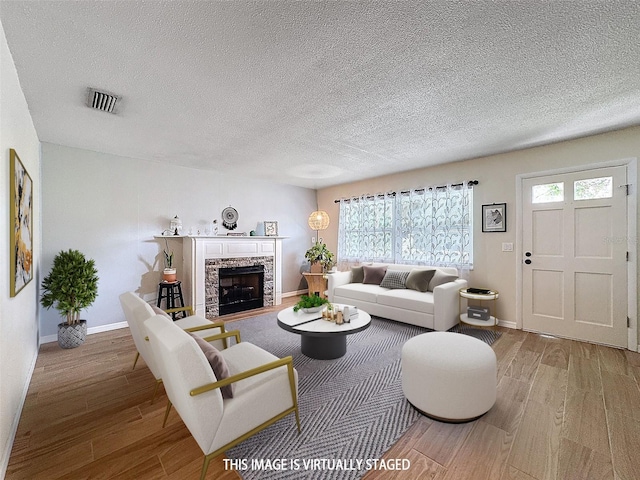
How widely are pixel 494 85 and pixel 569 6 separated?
756mm

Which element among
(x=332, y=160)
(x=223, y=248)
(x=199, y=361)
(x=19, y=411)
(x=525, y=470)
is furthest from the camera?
(x=223, y=248)

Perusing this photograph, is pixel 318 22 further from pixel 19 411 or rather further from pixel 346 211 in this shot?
pixel 346 211

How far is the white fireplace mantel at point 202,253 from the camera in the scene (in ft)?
14.7

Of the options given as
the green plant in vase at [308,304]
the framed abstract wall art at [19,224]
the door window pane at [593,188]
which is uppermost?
the door window pane at [593,188]

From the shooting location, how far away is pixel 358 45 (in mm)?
1751

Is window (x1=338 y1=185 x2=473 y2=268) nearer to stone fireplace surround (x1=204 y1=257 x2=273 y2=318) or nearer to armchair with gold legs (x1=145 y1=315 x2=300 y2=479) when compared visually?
stone fireplace surround (x1=204 y1=257 x2=273 y2=318)

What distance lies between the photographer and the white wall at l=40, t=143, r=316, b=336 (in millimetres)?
3656

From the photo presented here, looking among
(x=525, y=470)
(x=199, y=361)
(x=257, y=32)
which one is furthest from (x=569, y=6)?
(x=199, y=361)

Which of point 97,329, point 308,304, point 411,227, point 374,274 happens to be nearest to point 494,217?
point 411,227

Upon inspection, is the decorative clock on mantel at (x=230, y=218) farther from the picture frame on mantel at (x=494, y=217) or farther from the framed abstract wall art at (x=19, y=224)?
the picture frame on mantel at (x=494, y=217)

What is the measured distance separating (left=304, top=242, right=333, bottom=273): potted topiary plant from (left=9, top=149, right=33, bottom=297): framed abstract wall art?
4.34m

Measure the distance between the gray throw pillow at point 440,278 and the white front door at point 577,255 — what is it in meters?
0.90

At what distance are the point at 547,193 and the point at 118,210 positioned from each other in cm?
597

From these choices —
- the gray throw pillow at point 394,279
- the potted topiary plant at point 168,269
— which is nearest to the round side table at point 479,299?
the gray throw pillow at point 394,279
